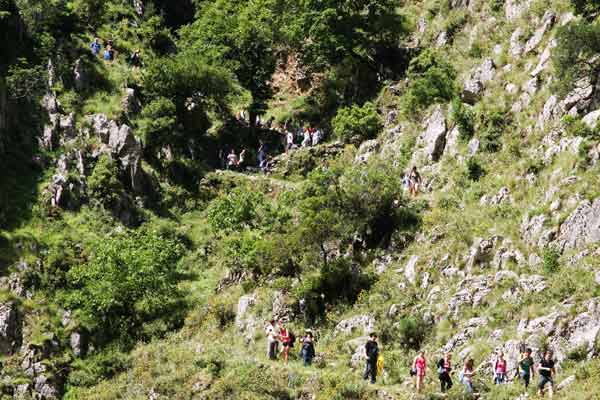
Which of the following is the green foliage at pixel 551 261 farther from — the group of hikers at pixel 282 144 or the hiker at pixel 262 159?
the hiker at pixel 262 159

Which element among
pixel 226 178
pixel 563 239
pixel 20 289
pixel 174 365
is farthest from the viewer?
pixel 226 178

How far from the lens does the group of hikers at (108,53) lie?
166 ft

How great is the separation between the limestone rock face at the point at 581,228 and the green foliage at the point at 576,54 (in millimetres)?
7232

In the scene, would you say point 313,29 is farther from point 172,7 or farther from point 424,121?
point 172,7

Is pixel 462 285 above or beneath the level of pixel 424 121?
beneath

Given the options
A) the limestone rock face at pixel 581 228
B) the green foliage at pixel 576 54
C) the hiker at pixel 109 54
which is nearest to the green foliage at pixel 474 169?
the green foliage at pixel 576 54

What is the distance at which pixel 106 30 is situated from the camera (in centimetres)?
5388

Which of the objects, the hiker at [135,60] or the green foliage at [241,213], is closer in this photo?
the green foliage at [241,213]

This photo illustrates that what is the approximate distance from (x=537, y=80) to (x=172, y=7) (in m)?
37.3

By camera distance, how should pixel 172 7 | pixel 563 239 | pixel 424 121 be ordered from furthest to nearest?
pixel 172 7 → pixel 424 121 → pixel 563 239

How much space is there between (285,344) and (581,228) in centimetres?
1150

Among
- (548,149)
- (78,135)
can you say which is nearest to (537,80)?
(548,149)

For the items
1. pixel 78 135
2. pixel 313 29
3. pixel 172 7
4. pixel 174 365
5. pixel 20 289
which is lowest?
pixel 174 365

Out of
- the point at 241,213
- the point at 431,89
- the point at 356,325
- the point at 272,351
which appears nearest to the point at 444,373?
the point at 356,325
